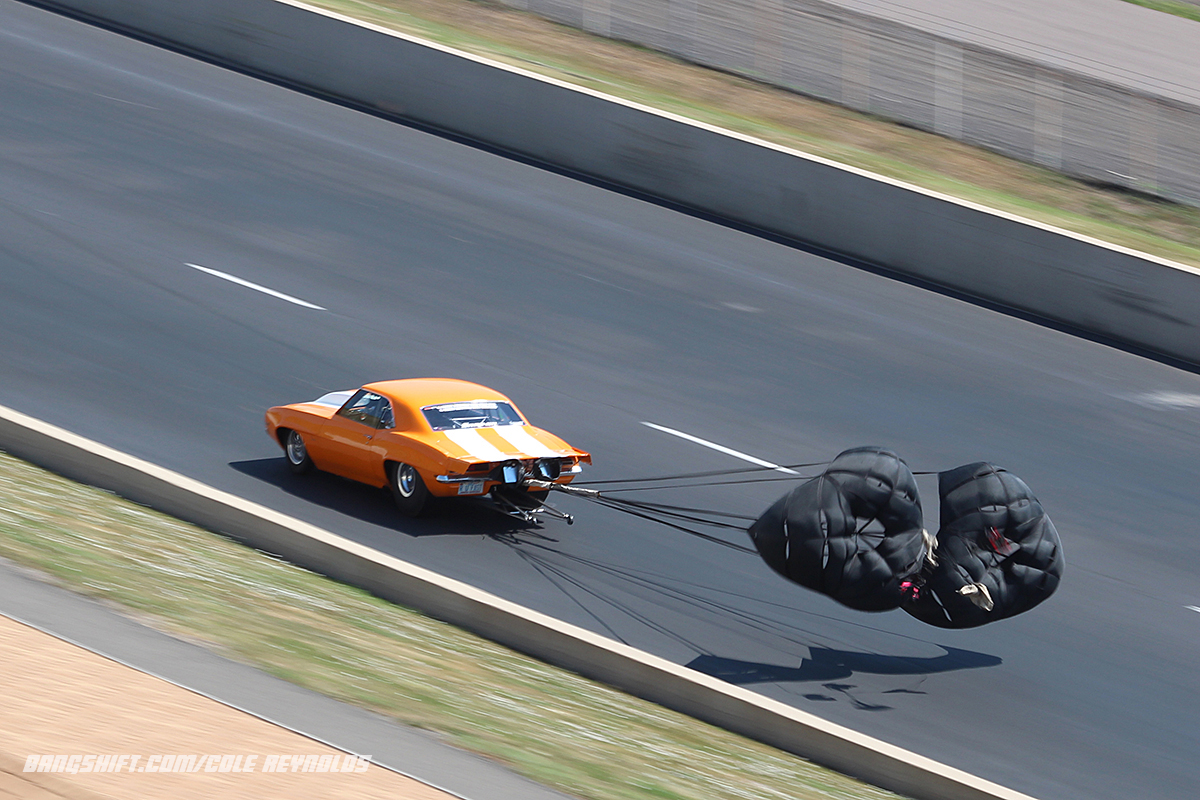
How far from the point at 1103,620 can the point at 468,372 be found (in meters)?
7.66

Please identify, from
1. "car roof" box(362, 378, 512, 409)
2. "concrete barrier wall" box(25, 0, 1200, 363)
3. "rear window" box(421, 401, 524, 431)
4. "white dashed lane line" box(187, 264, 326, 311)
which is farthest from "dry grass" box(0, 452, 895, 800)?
"concrete barrier wall" box(25, 0, 1200, 363)

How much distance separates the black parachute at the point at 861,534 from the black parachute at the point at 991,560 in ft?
1.09

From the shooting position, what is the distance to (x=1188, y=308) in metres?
21.9

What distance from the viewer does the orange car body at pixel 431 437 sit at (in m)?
14.5

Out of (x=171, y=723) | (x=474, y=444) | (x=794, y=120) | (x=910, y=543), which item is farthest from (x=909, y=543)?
(x=794, y=120)

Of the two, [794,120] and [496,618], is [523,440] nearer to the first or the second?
[496,618]

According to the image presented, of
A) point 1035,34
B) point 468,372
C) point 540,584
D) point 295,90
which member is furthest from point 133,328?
point 1035,34

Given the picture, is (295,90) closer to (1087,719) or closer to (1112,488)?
(1112,488)

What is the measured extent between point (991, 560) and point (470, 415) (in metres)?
5.15

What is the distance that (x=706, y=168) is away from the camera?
24.9 meters

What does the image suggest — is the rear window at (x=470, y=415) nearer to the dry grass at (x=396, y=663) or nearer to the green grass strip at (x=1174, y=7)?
the dry grass at (x=396, y=663)

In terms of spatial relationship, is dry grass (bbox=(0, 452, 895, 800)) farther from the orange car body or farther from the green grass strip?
the green grass strip

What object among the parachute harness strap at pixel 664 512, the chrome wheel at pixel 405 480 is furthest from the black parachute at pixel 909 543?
the chrome wheel at pixel 405 480

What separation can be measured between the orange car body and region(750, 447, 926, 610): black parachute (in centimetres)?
286
